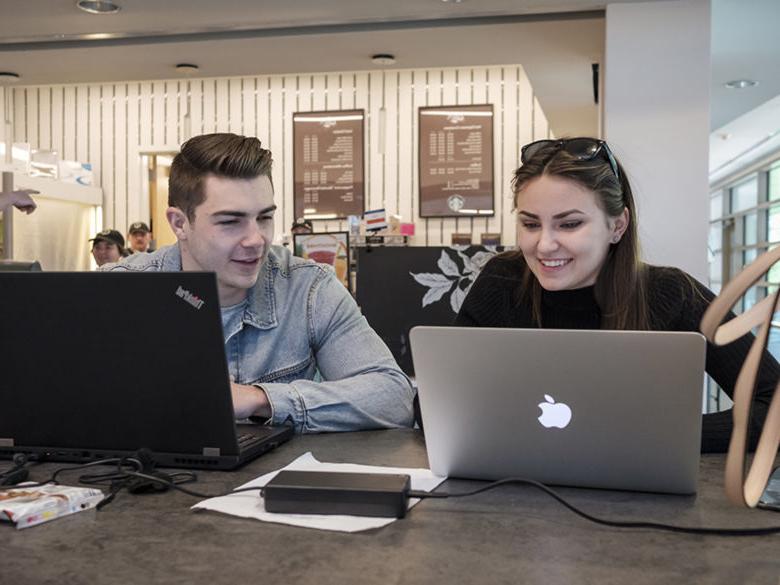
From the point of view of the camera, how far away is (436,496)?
3.15 ft

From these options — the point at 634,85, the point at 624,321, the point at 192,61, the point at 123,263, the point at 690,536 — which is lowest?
the point at 690,536

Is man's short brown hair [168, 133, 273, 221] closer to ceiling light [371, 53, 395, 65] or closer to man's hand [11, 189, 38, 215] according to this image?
man's hand [11, 189, 38, 215]

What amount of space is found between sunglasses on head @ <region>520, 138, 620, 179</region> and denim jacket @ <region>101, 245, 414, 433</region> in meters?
0.57

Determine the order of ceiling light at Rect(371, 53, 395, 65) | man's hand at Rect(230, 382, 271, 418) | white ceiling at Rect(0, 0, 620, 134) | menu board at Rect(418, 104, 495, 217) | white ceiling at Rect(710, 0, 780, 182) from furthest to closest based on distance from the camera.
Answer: menu board at Rect(418, 104, 495, 217) → ceiling light at Rect(371, 53, 395, 65) → white ceiling at Rect(710, 0, 780, 182) → white ceiling at Rect(0, 0, 620, 134) → man's hand at Rect(230, 382, 271, 418)

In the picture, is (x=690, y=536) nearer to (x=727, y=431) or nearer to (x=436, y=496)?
(x=436, y=496)

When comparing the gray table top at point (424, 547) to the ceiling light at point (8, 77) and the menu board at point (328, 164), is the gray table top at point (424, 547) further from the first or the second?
the menu board at point (328, 164)

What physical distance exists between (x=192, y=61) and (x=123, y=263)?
313 cm

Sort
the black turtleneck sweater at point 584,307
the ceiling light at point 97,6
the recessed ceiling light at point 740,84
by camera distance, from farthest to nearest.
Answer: the recessed ceiling light at point 740,84 < the ceiling light at point 97,6 < the black turtleneck sweater at point 584,307

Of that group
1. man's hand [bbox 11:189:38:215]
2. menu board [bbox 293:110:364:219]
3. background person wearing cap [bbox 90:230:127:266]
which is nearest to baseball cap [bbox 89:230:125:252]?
background person wearing cap [bbox 90:230:127:266]

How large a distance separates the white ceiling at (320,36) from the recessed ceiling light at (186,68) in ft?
0.17

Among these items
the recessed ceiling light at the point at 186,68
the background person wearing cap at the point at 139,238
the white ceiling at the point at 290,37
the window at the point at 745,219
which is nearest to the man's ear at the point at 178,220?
the white ceiling at the point at 290,37

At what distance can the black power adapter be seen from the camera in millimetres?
905

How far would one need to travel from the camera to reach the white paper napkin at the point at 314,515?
2.88ft

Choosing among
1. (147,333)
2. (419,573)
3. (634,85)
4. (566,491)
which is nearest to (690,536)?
(566,491)
